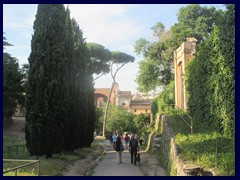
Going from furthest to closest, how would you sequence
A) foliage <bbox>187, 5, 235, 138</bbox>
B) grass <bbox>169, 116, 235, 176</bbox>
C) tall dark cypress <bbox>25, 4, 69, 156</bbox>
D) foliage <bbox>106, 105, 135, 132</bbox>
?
foliage <bbox>106, 105, 135, 132</bbox> → tall dark cypress <bbox>25, 4, 69, 156</bbox> → foliage <bbox>187, 5, 235, 138</bbox> → grass <bbox>169, 116, 235, 176</bbox>

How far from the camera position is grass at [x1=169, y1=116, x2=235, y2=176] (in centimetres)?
962

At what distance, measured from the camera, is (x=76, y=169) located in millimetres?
13461

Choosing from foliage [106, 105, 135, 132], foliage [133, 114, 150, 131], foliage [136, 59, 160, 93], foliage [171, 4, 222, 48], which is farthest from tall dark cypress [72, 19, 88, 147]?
foliage [133, 114, 150, 131]

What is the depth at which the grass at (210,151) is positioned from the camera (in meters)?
9.62

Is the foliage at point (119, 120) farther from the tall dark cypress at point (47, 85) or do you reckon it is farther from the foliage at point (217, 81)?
the tall dark cypress at point (47, 85)

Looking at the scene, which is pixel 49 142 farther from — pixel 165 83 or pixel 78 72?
pixel 165 83

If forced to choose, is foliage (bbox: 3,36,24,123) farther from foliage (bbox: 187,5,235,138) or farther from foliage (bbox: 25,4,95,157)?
foliage (bbox: 187,5,235,138)

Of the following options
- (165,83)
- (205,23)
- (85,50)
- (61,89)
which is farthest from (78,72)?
(205,23)

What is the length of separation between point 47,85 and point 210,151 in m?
6.88

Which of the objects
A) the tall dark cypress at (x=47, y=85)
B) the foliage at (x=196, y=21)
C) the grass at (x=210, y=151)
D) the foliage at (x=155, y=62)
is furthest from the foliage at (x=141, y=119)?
the tall dark cypress at (x=47, y=85)

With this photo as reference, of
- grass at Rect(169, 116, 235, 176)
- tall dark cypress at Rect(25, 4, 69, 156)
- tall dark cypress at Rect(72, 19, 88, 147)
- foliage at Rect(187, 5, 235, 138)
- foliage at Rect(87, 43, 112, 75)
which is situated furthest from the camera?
foliage at Rect(87, 43, 112, 75)

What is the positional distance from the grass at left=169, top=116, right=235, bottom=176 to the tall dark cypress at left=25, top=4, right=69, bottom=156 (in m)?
4.99

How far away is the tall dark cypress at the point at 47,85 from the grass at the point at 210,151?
4.99 meters


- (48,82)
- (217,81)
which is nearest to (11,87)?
(48,82)
